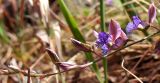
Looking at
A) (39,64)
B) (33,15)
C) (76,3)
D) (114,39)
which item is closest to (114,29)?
(114,39)

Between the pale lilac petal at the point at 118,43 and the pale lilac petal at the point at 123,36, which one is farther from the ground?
A: the pale lilac petal at the point at 123,36

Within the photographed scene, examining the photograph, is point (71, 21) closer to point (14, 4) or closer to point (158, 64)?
point (158, 64)

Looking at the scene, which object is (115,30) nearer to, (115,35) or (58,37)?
(115,35)

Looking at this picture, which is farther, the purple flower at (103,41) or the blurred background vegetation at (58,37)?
the blurred background vegetation at (58,37)

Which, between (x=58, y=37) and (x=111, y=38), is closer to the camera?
(x=111, y=38)

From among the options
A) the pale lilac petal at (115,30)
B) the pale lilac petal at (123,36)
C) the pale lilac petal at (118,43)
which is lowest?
the pale lilac petal at (118,43)

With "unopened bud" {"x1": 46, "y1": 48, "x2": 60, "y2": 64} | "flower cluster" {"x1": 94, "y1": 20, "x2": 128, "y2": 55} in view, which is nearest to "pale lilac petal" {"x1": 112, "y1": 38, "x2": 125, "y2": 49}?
"flower cluster" {"x1": 94, "y1": 20, "x2": 128, "y2": 55}

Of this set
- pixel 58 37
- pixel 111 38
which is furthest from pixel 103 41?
pixel 58 37

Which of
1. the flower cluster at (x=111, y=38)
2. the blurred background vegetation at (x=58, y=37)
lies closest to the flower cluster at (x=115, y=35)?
the flower cluster at (x=111, y=38)

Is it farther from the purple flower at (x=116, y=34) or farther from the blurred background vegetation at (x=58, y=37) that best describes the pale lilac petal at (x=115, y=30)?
the blurred background vegetation at (x=58, y=37)
